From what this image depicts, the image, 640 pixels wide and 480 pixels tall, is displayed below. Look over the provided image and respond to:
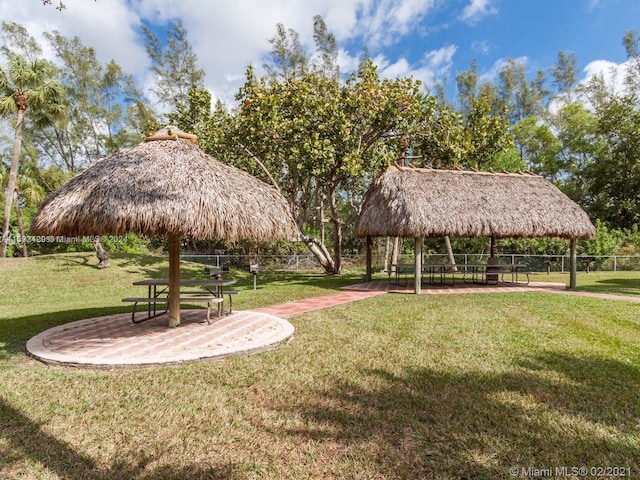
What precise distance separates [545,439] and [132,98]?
31.0 metres

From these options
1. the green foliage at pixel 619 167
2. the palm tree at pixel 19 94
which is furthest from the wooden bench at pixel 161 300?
the green foliage at pixel 619 167

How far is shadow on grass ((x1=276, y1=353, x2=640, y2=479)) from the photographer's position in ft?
9.55

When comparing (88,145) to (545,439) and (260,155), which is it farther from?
(545,439)

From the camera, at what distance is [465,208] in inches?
497

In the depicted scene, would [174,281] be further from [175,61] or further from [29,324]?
[175,61]

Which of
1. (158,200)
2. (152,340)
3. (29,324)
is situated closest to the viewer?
(158,200)

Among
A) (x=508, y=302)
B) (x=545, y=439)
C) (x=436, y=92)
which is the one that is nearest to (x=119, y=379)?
(x=545, y=439)

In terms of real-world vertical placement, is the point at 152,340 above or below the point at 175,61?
below

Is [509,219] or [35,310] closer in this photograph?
[35,310]

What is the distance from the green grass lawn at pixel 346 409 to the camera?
2875 millimetres

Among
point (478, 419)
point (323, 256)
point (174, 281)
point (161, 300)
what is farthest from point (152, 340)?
point (323, 256)

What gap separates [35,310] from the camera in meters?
9.78

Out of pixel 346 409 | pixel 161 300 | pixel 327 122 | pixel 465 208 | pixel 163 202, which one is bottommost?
pixel 346 409

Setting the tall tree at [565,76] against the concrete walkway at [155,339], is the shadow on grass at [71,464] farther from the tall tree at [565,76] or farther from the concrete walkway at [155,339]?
the tall tree at [565,76]
